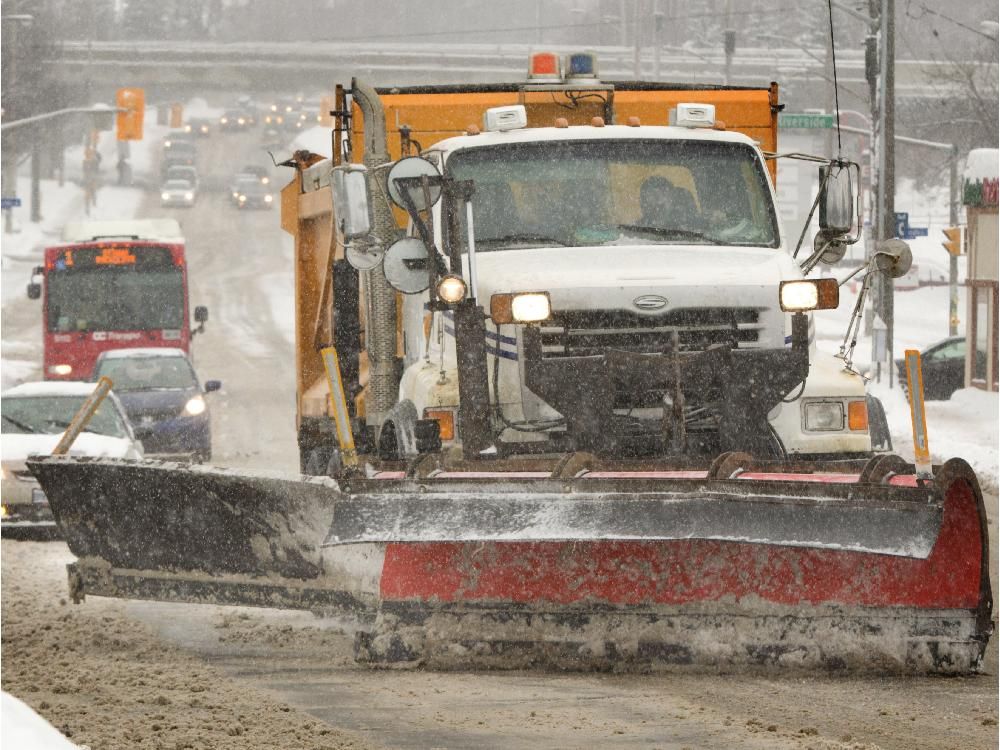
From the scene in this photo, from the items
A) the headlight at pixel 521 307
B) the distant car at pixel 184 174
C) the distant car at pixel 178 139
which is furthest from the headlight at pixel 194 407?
the distant car at pixel 178 139

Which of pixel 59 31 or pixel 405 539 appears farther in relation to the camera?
pixel 59 31

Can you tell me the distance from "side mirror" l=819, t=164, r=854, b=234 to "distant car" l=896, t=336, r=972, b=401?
2388 centimetres

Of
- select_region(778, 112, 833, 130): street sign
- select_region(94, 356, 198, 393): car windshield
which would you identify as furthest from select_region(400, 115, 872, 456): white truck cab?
select_region(778, 112, 833, 130): street sign

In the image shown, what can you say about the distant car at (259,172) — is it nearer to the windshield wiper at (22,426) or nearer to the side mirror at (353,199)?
the windshield wiper at (22,426)

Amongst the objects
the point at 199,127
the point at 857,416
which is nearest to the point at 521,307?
the point at 857,416

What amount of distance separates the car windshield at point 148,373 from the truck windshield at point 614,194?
13.4m

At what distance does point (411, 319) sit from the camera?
31.4ft

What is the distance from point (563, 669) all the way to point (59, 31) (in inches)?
2732

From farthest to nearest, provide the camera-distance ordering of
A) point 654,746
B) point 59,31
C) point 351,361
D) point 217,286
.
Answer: point 59,31 → point 217,286 → point 351,361 → point 654,746

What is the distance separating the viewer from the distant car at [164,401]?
68.7 ft

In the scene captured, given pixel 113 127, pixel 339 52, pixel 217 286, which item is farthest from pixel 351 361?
pixel 113 127

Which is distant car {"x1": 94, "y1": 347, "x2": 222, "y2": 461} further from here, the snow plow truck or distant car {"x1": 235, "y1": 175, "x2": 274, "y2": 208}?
distant car {"x1": 235, "y1": 175, "x2": 274, "y2": 208}

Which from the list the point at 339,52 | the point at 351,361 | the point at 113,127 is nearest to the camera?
the point at 351,361

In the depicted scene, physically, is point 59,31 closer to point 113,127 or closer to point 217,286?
point 217,286
